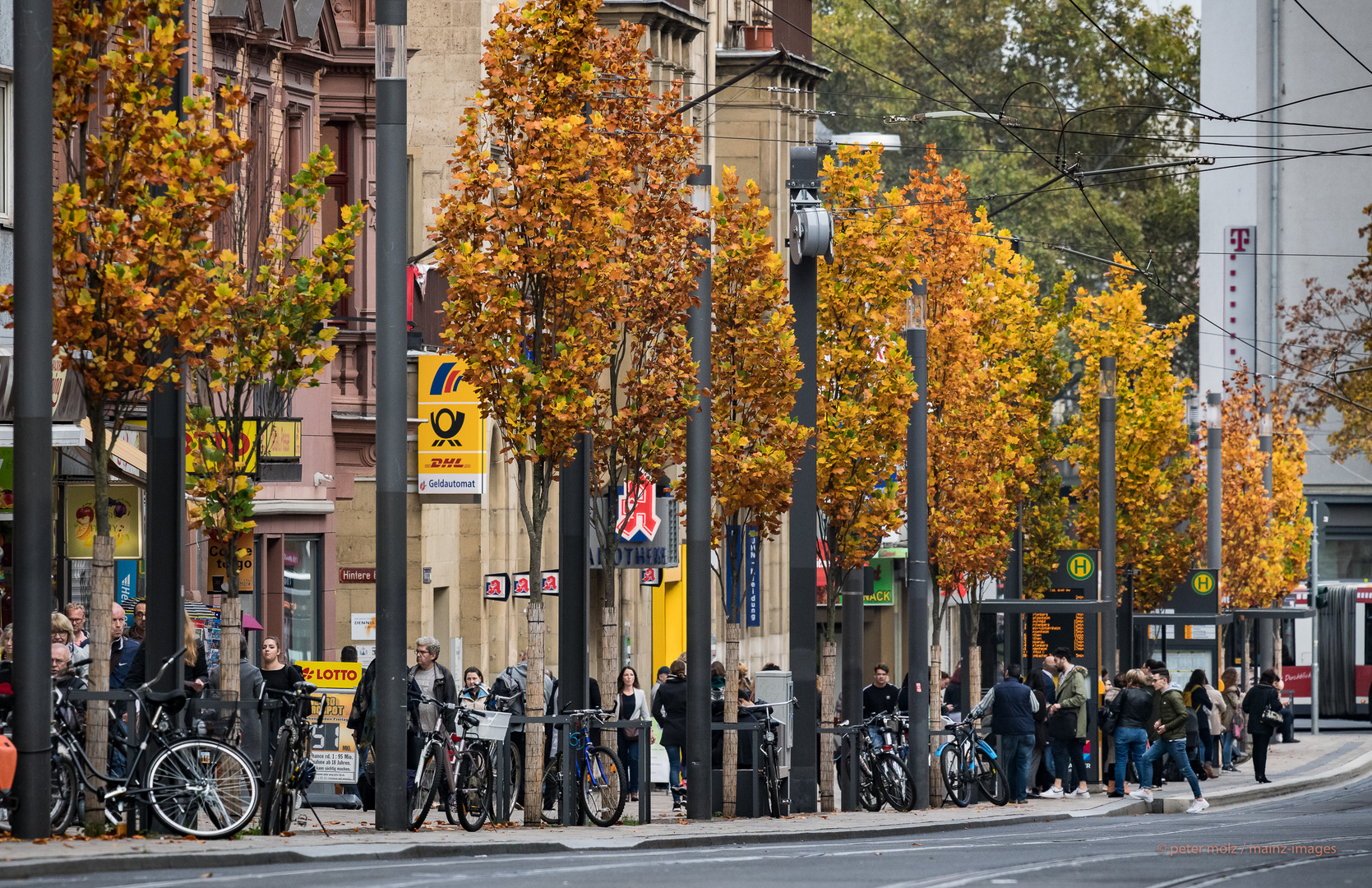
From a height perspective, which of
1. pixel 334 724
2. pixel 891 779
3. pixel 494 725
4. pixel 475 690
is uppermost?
pixel 494 725

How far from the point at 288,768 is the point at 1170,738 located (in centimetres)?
1427

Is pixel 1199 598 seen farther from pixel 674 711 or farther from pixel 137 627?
pixel 137 627

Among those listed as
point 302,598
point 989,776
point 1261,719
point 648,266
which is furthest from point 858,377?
point 1261,719

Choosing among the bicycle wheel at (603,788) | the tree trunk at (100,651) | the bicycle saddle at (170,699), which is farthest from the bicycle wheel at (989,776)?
the tree trunk at (100,651)

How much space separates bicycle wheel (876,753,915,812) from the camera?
1019 inches

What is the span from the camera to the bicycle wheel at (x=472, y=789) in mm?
18812

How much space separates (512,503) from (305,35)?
8534 mm

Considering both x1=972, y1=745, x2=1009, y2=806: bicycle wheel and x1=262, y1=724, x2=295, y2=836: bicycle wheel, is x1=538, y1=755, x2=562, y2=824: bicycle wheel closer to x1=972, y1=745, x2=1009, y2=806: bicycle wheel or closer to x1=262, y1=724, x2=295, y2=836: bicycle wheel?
x1=262, y1=724, x2=295, y2=836: bicycle wheel

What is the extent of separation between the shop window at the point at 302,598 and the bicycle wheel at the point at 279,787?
36.5 feet

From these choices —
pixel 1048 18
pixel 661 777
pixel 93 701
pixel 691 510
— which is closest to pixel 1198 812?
pixel 661 777

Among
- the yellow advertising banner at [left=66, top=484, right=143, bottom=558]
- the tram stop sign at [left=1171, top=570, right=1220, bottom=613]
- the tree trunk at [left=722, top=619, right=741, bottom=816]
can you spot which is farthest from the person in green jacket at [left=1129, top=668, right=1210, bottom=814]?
the yellow advertising banner at [left=66, top=484, right=143, bottom=558]

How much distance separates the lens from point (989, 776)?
28062 mm

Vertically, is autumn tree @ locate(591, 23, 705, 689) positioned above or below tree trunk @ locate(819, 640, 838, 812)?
above

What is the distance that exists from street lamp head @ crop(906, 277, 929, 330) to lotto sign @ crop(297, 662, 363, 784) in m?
7.25
